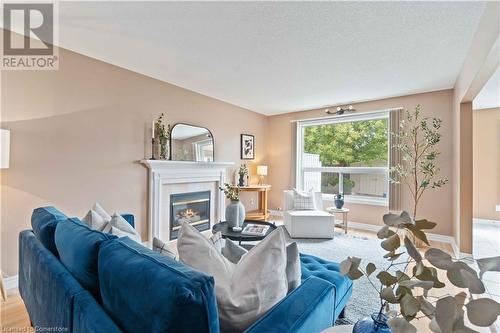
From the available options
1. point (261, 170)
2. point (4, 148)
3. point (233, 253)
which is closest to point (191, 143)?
point (261, 170)

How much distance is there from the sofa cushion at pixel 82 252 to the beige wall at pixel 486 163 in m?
6.48

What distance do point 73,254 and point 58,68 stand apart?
2.53m

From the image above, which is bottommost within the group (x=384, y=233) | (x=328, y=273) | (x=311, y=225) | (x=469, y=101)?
(x=311, y=225)

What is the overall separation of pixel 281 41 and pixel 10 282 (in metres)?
3.58

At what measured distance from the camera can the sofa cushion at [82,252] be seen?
1023 mm

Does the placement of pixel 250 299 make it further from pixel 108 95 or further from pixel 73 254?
pixel 108 95

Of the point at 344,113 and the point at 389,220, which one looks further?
the point at 344,113

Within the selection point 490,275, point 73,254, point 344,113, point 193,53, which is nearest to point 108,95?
point 193,53

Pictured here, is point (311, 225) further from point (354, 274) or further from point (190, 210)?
point (354, 274)

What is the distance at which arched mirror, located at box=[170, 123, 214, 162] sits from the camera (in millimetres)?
3891

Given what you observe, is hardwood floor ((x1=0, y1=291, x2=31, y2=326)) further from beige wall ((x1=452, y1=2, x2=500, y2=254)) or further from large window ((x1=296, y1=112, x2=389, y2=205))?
large window ((x1=296, y1=112, x2=389, y2=205))

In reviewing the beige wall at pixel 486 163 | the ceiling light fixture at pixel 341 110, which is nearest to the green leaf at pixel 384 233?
the ceiling light fixture at pixel 341 110

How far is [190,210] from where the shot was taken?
4129 mm

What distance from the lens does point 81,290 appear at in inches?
39.6
